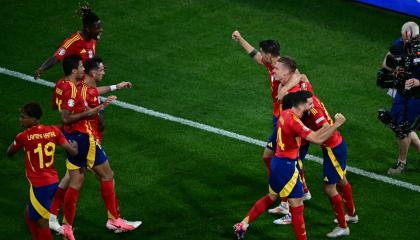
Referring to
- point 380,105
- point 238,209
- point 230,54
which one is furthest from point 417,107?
point 230,54

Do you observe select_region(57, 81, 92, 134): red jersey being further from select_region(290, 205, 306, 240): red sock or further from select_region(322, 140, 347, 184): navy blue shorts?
select_region(322, 140, 347, 184): navy blue shorts

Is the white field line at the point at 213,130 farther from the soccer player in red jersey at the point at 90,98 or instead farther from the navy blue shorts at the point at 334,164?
the soccer player in red jersey at the point at 90,98

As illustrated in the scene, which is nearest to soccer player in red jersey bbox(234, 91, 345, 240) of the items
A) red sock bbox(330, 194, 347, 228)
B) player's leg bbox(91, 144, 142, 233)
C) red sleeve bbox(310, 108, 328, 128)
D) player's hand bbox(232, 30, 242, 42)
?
red sleeve bbox(310, 108, 328, 128)

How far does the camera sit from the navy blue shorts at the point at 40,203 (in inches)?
424

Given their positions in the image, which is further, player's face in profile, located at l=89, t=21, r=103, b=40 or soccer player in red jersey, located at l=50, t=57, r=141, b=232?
player's face in profile, located at l=89, t=21, r=103, b=40

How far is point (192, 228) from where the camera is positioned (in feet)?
39.6

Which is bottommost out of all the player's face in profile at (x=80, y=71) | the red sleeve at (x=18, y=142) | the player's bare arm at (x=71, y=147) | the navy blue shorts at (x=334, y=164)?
the navy blue shorts at (x=334, y=164)

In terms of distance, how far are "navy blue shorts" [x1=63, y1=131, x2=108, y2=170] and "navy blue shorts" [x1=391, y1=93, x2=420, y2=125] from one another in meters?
4.56

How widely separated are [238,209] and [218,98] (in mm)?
3507

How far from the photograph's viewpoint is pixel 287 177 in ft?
36.3

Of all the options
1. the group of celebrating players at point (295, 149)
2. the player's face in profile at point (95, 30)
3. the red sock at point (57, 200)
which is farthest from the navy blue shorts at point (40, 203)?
the player's face in profile at point (95, 30)

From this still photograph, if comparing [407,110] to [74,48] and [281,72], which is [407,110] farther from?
[74,48]

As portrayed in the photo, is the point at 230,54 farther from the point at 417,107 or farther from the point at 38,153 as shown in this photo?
the point at 38,153

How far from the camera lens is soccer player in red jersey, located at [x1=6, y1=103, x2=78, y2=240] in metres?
10.7
